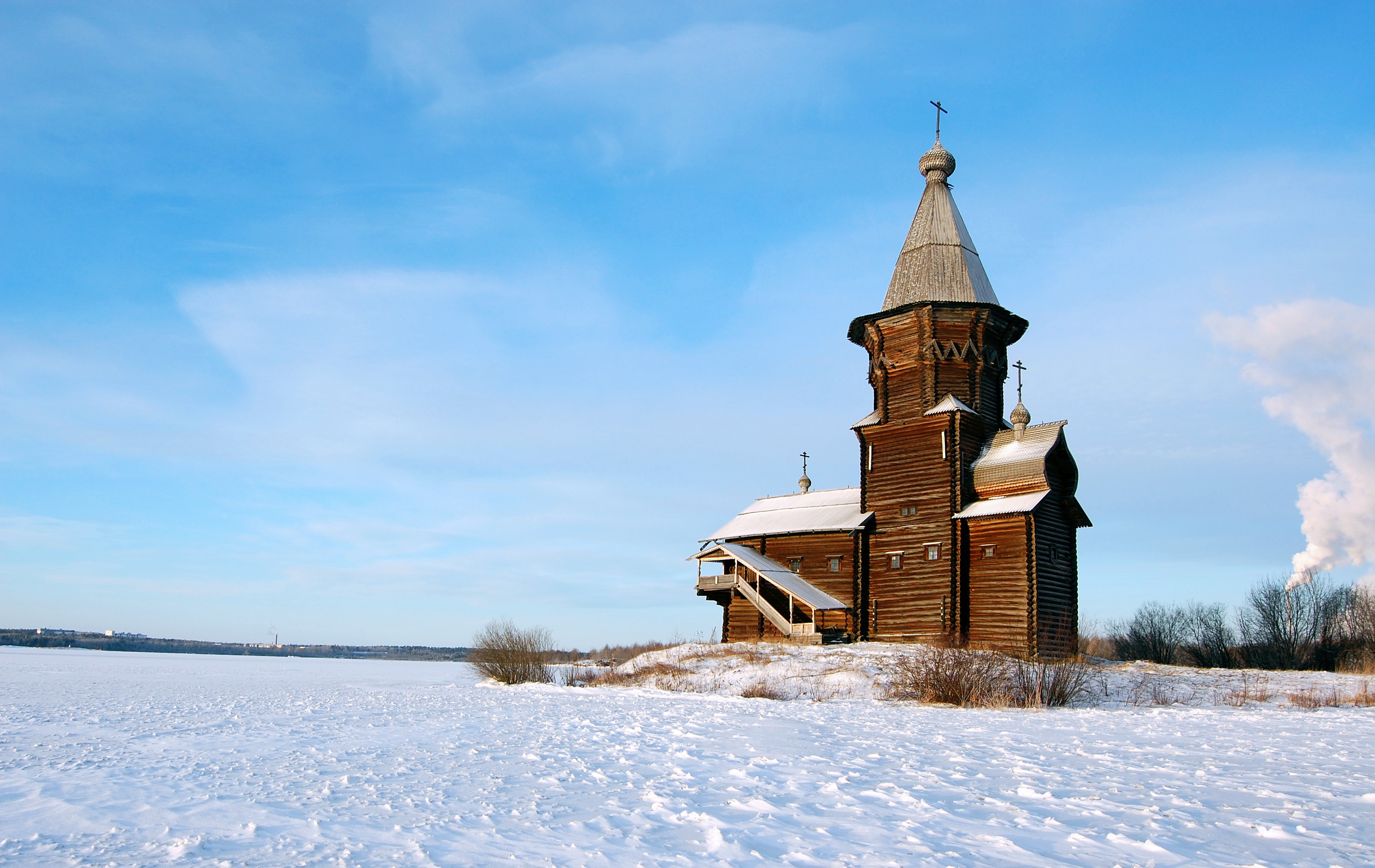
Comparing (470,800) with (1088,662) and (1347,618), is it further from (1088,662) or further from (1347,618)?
(1347,618)

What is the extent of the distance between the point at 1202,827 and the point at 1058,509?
22.2 metres

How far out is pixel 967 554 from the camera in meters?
27.1

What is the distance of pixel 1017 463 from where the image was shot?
1067 inches

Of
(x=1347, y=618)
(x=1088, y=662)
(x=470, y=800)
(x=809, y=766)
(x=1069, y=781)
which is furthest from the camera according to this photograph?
(x=1347, y=618)

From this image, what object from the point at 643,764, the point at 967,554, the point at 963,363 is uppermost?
the point at 963,363

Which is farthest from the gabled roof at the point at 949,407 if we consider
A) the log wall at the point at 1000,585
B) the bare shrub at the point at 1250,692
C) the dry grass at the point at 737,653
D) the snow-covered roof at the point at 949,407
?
the bare shrub at the point at 1250,692

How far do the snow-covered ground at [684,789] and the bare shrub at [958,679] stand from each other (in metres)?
1.94

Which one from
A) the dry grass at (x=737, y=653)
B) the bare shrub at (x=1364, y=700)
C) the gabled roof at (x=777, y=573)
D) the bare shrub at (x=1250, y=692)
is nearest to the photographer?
the bare shrub at (x=1364, y=700)

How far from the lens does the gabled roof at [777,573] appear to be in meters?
29.2

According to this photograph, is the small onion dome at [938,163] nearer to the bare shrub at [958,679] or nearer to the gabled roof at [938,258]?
the gabled roof at [938,258]

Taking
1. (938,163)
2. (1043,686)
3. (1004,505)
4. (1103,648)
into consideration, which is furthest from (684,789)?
(1103,648)

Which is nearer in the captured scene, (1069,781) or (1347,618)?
(1069,781)

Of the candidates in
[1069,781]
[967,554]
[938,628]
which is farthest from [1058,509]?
[1069,781]

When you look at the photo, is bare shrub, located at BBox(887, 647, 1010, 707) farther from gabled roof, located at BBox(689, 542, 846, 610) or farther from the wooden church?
gabled roof, located at BBox(689, 542, 846, 610)
